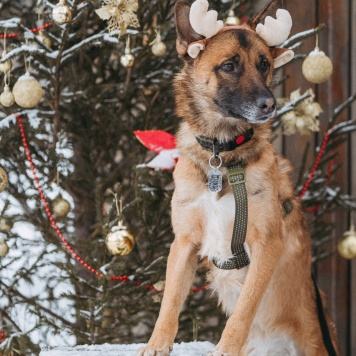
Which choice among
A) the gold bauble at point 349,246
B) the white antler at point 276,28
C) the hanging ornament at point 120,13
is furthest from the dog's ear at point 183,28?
the gold bauble at point 349,246

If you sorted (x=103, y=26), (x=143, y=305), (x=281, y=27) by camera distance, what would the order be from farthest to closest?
(x=103, y=26)
(x=143, y=305)
(x=281, y=27)

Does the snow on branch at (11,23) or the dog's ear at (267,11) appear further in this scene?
the snow on branch at (11,23)

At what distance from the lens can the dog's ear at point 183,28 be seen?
2035 mm

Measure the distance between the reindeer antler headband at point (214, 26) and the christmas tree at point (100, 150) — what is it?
1.71 ft

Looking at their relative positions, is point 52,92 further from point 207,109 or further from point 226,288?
point 226,288

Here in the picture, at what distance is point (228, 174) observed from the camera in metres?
2.02

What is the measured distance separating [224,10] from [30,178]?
3.87ft

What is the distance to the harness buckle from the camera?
200 centimetres

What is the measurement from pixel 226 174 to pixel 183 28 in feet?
1.54

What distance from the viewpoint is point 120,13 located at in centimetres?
244

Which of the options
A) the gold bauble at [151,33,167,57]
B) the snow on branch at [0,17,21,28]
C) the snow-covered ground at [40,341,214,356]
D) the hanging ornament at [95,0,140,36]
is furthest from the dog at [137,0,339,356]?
the snow on branch at [0,17,21,28]

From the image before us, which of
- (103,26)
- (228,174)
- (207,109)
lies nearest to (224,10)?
(103,26)

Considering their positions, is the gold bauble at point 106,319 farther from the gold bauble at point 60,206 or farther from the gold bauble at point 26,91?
the gold bauble at point 26,91

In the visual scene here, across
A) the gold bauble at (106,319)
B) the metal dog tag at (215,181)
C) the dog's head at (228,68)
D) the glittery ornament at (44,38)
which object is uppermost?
the glittery ornament at (44,38)
